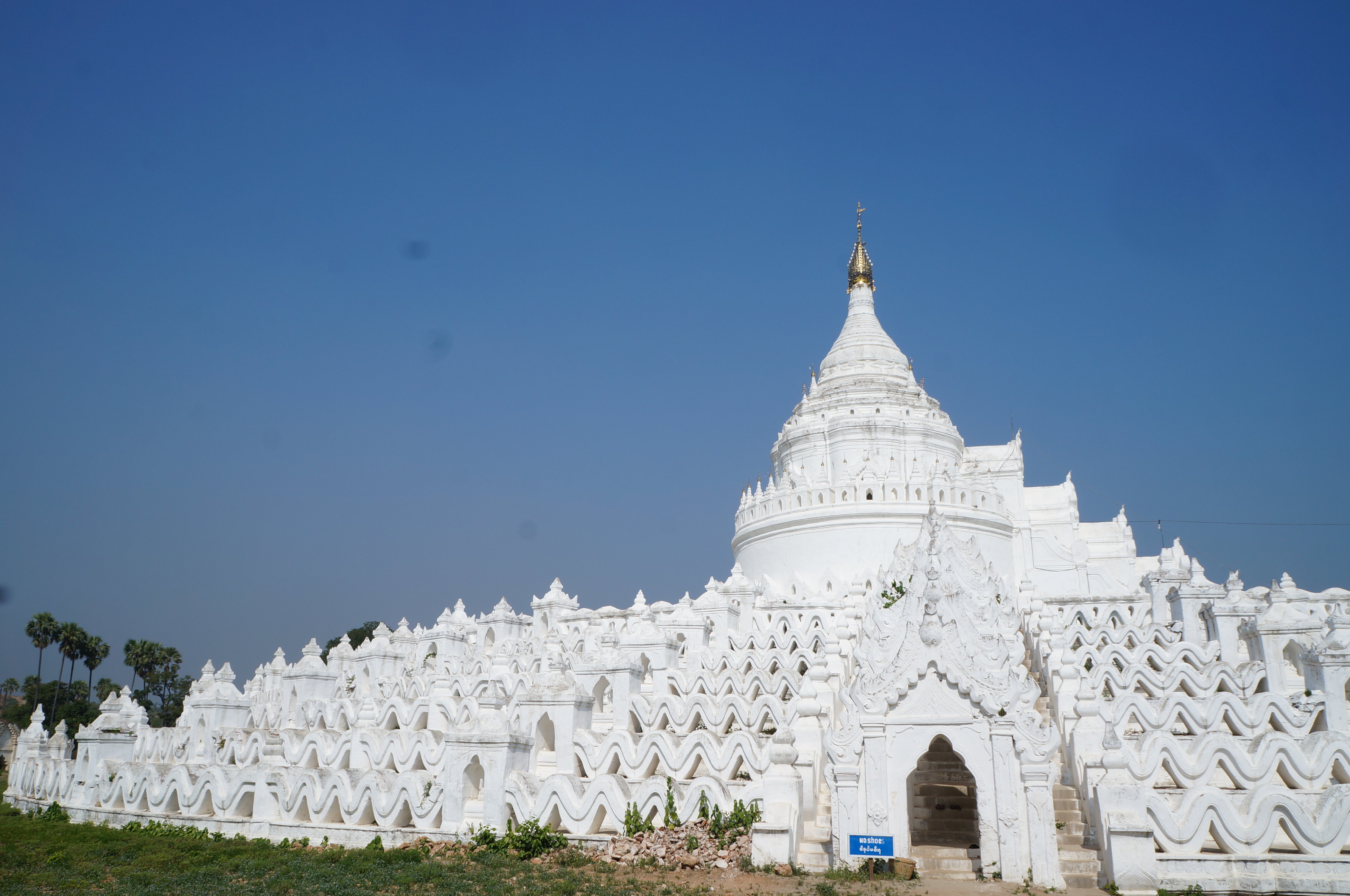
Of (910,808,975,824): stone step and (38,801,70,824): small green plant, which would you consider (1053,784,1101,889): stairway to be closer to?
(910,808,975,824): stone step

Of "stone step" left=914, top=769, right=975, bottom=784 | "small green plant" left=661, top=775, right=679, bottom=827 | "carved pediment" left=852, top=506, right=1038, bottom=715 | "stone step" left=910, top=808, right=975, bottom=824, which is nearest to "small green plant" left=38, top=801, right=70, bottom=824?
"small green plant" left=661, top=775, right=679, bottom=827

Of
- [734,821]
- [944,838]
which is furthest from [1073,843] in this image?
[734,821]

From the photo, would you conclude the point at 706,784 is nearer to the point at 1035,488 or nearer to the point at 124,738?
the point at 124,738

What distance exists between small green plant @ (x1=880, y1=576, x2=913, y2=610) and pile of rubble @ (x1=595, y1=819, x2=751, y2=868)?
1241cm

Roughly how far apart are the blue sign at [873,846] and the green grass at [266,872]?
2.94 m

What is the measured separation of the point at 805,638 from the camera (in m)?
26.9

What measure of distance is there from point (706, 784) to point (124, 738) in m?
19.1

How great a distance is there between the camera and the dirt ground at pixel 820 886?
42.1ft

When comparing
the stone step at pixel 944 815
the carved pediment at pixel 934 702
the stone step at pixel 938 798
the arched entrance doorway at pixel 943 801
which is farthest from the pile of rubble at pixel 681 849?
the stone step at pixel 938 798

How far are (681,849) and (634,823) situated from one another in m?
1.19

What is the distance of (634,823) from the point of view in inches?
646

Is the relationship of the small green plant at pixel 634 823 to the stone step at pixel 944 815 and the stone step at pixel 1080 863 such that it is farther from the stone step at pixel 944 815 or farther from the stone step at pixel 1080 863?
the stone step at pixel 1080 863

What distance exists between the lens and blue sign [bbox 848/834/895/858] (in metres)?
13.2

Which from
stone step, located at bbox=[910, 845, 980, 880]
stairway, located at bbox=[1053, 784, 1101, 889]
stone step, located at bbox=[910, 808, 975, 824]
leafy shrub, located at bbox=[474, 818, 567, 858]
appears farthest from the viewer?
stone step, located at bbox=[910, 808, 975, 824]
